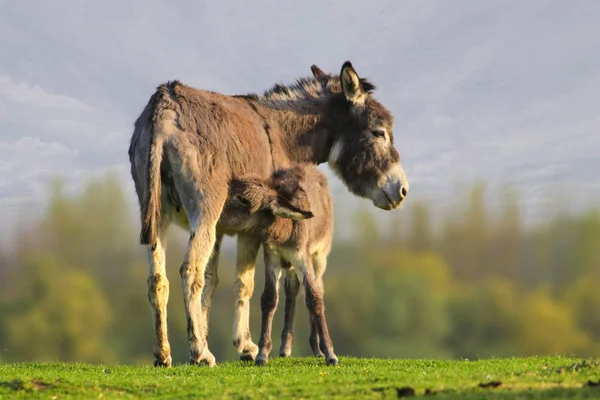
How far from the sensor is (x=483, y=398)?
634 centimetres

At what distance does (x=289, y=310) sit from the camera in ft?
39.1

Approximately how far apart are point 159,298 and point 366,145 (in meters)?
4.69

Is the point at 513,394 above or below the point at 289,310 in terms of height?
below

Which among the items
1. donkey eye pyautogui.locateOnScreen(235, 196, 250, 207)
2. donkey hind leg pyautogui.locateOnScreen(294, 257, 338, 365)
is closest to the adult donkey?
donkey eye pyautogui.locateOnScreen(235, 196, 250, 207)

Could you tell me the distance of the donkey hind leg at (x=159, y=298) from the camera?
405 inches

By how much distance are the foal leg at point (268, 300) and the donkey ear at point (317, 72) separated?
14.7 ft

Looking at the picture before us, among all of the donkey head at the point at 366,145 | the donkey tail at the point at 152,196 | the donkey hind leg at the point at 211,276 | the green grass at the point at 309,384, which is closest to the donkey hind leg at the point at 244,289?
the donkey hind leg at the point at 211,276

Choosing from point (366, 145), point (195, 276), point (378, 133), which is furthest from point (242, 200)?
point (378, 133)

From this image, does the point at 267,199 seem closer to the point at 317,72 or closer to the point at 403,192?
the point at 403,192

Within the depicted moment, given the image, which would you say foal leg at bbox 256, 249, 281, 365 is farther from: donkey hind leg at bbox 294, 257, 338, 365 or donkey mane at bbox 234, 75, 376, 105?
donkey mane at bbox 234, 75, 376, 105

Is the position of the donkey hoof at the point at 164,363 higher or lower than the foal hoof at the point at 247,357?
higher

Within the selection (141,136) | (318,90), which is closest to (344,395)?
(141,136)

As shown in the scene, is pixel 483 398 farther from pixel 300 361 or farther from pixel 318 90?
pixel 318 90

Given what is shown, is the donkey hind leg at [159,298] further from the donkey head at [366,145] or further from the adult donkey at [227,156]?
the donkey head at [366,145]
